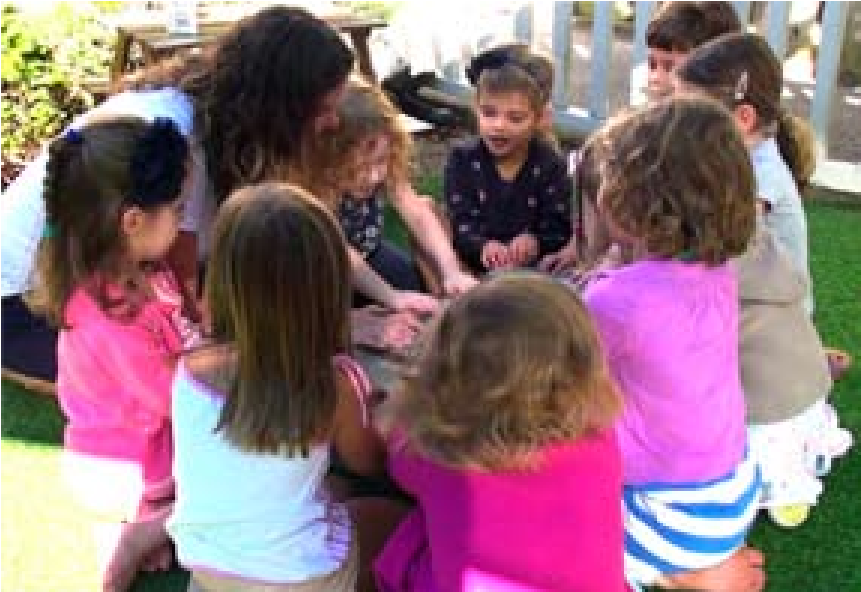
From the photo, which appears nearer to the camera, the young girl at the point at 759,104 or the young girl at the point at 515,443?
the young girl at the point at 515,443

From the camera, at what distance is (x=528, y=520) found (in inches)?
83.7

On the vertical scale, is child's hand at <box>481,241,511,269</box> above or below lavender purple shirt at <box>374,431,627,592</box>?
above

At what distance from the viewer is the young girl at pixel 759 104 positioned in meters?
3.03

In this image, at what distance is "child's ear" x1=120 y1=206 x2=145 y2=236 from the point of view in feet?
8.40

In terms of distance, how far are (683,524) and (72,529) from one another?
143 cm

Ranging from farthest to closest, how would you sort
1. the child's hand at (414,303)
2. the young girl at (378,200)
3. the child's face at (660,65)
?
the child's face at (660,65) → the young girl at (378,200) → the child's hand at (414,303)

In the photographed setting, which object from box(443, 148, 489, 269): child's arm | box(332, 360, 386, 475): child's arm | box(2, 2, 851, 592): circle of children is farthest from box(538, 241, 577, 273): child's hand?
box(332, 360, 386, 475): child's arm

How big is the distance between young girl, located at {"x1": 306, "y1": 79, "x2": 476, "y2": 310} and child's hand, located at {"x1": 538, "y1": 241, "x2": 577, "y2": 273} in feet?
0.81

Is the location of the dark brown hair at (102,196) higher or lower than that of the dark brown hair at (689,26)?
lower

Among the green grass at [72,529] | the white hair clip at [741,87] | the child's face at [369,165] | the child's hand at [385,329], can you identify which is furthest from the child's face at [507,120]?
the green grass at [72,529]

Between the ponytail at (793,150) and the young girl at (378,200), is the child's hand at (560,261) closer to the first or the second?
the young girl at (378,200)

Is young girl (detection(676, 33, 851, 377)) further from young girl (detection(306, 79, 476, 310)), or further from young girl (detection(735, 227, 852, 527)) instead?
young girl (detection(306, 79, 476, 310))

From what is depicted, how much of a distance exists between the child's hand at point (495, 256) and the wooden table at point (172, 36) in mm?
1605

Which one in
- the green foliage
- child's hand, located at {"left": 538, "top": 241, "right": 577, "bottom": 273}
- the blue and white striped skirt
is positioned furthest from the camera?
the green foliage
